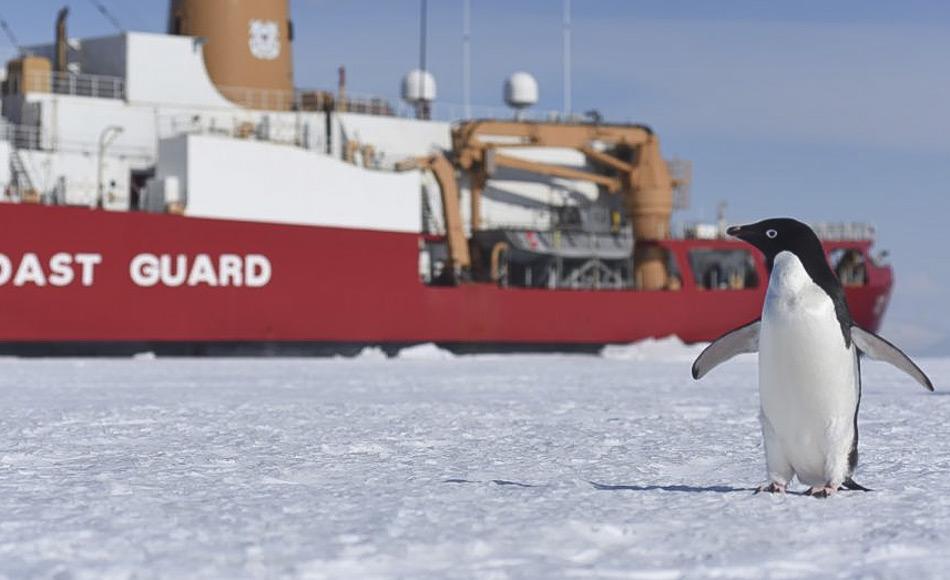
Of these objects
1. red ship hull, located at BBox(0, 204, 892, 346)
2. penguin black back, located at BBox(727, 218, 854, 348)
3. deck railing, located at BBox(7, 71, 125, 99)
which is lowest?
red ship hull, located at BBox(0, 204, 892, 346)

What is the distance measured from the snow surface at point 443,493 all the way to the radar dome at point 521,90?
13.4 meters

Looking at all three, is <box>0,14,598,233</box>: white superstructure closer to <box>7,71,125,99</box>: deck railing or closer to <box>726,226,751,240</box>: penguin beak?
<box>7,71,125,99</box>: deck railing

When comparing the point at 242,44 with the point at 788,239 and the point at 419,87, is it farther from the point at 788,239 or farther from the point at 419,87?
the point at 788,239

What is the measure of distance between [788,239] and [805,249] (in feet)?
0.20

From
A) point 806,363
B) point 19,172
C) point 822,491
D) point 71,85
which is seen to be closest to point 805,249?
point 806,363

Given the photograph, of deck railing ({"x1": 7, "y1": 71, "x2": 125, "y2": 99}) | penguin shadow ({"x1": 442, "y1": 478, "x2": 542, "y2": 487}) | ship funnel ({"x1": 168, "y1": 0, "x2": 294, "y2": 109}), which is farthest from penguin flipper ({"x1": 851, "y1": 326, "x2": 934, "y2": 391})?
ship funnel ({"x1": 168, "y1": 0, "x2": 294, "y2": 109})

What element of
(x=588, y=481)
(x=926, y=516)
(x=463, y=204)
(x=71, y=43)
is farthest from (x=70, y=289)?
(x=926, y=516)

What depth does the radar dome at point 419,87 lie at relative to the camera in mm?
21906

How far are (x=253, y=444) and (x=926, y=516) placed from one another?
10.5 feet

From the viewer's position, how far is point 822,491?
4230 millimetres

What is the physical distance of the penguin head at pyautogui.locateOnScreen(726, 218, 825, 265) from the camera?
13.6ft

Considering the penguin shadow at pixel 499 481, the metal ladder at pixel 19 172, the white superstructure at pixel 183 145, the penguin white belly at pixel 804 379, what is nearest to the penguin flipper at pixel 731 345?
the penguin white belly at pixel 804 379

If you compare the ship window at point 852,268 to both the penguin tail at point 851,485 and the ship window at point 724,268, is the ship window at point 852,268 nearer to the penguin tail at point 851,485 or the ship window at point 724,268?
the ship window at point 724,268

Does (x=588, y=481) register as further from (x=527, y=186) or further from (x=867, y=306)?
(x=867, y=306)
